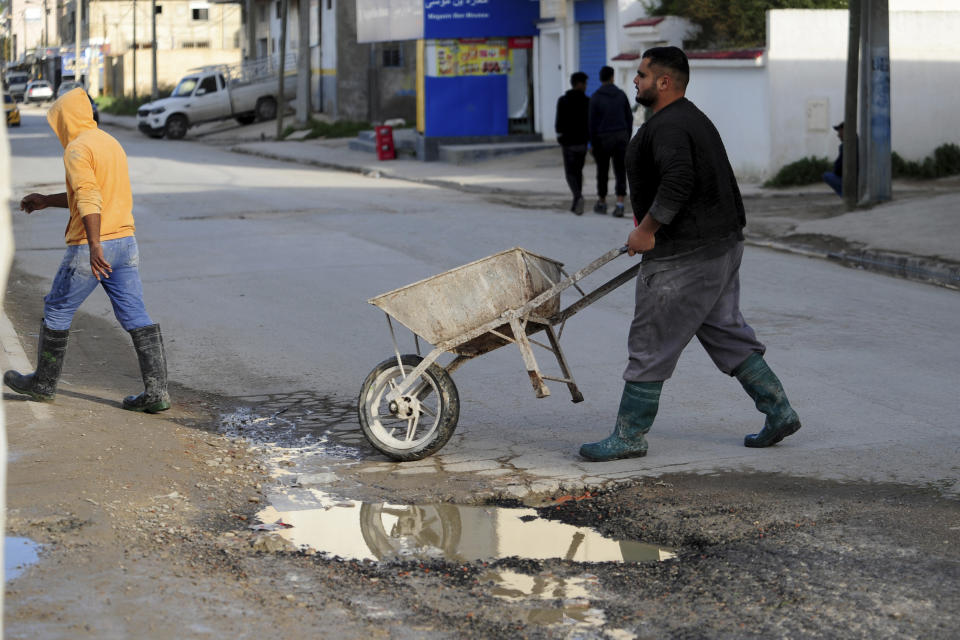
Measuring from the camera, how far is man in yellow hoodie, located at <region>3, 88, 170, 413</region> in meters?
6.71

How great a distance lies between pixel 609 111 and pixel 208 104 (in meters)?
29.8

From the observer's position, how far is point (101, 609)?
4051 millimetres

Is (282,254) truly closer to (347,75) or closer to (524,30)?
(524,30)

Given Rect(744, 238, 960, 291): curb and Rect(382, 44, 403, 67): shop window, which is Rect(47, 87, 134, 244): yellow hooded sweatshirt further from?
Rect(382, 44, 403, 67): shop window

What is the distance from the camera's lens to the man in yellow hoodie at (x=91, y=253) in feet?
22.0

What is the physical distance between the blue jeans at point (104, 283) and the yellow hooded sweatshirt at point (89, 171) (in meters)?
0.07

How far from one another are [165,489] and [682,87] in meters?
3.00

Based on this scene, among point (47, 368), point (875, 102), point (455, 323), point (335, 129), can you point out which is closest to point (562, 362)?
point (455, 323)

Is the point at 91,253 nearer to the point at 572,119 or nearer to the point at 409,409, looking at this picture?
the point at 409,409

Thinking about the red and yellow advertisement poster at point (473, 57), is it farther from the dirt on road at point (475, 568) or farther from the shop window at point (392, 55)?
the dirt on road at point (475, 568)

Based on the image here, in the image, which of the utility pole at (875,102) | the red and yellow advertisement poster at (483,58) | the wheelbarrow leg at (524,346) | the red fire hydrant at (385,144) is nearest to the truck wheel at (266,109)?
the red fire hydrant at (385,144)

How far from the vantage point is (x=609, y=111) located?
1695cm

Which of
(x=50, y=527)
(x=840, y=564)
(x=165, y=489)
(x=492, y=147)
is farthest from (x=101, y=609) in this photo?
(x=492, y=147)

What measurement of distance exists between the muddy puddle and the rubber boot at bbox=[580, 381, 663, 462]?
8.50ft
